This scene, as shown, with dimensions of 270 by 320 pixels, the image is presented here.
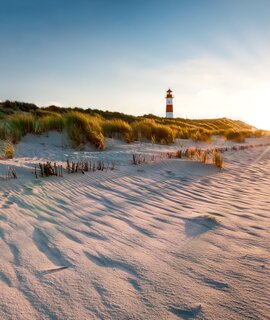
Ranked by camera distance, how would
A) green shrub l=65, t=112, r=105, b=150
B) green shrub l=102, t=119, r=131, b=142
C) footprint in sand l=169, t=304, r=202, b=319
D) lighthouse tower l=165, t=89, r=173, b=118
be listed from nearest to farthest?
footprint in sand l=169, t=304, r=202, b=319
green shrub l=65, t=112, r=105, b=150
green shrub l=102, t=119, r=131, b=142
lighthouse tower l=165, t=89, r=173, b=118

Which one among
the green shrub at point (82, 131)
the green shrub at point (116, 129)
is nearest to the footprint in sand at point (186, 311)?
the green shrub at point (82, 131)

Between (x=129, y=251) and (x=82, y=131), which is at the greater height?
(x=82, y=131)

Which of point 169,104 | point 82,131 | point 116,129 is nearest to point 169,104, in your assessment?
point 169,104

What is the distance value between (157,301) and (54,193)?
239cm

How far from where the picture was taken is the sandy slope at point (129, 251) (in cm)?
165

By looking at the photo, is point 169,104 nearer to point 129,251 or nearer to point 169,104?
point 169,104

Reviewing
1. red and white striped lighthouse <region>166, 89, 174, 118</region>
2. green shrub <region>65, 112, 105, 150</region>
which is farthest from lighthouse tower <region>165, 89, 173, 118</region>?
green shrub <region>65, 112, 105, 150</region>

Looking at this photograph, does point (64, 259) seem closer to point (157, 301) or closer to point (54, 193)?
point (157, 301)

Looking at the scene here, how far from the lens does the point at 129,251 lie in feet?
7.55

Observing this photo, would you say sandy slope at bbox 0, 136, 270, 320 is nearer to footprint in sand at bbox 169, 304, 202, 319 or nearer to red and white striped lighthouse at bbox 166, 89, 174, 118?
footprint in sand at bbox 169, 304, 202, 319

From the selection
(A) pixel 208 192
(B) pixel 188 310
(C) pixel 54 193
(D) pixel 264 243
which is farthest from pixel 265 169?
(B) pixel 188 310

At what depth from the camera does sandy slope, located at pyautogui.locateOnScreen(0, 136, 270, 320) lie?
1.65 m

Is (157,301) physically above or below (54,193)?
below

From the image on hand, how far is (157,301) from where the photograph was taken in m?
1.68
